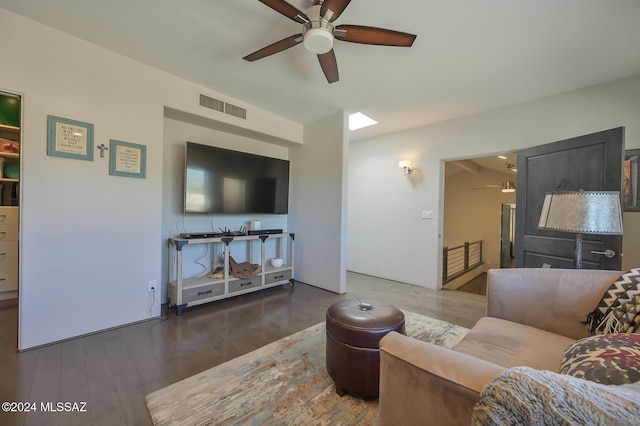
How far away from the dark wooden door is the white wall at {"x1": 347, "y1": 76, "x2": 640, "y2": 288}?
51 centimetres

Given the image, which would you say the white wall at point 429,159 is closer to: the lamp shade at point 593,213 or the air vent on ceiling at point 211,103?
the lamp shade at point 593,213

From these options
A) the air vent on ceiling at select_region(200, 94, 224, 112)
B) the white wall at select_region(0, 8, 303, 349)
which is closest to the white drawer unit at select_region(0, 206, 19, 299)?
the white wall at select_region(0, 8, 303, 349)

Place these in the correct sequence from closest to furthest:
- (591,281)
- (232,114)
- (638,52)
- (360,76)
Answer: (591,281) → (638,52) → (360,76) → (232,114)

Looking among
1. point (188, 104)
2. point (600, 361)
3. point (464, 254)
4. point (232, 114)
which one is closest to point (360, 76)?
point (232, 114)

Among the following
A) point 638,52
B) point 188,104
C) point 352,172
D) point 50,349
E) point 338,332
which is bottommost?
point 50,349

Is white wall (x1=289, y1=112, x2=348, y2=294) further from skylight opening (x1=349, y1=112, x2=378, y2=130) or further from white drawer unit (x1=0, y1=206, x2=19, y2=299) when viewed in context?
white drawer unit (x1=0, y1=206, x2=19, y2=299)

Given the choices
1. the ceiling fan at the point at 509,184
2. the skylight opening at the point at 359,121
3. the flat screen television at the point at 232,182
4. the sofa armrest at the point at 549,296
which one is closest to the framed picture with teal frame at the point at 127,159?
the flat screen television at the point at 232,182

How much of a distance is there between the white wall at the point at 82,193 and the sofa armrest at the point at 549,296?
3.18 meters

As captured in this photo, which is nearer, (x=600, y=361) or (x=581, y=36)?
(x=600, y=361)

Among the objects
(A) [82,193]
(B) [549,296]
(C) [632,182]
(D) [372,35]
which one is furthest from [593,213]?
(A) [82,193]

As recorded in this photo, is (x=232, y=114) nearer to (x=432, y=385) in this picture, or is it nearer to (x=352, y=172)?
(x=352, y=172)

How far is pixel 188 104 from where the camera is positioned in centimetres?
288

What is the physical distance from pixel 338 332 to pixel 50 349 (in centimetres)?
239

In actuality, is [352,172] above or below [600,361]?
above
